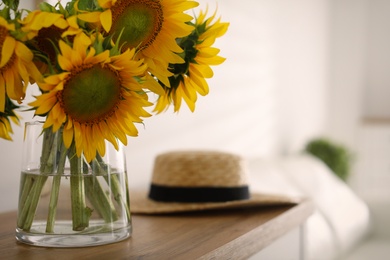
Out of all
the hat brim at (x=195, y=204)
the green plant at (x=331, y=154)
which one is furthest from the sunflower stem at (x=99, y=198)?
the green plant at (x=331, y=154)

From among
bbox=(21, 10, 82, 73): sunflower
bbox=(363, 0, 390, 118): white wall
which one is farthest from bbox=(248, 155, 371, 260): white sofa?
bbox=(363, 0, 390, 118): white wall

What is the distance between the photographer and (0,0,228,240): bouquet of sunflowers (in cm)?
83

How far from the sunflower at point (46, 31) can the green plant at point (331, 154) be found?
270 cm

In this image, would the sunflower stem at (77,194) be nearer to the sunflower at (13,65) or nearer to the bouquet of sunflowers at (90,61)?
the bouquet of sunflowers at (90,61)

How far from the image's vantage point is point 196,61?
1.02 metres

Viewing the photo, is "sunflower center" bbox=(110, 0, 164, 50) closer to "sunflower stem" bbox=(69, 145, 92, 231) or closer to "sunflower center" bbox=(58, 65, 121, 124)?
"sunflower center" bbox=(58, 65, 121, 124)

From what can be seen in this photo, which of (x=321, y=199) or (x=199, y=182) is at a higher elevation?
(x=199, y=182)

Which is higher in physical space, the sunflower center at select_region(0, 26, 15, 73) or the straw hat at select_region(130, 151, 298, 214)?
the sunflower center at select_region(0, 26, 15, 73)

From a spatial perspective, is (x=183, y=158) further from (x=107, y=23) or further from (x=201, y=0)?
(x=201, y=0)

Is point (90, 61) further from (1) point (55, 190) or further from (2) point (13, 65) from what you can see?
(1) point (55, 190)

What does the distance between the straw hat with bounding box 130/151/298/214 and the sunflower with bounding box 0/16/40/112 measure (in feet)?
2.02

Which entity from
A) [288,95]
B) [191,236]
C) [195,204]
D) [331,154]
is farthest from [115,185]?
[331,154]

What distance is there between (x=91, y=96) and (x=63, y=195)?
7.3 inches

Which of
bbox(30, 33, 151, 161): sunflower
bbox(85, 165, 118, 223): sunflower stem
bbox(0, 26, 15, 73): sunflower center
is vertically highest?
bbox(0, 26, 15, 73): sunflower center
